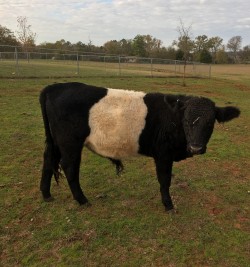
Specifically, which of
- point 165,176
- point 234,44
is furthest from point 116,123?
point 234,44

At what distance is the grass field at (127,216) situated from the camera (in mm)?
3779

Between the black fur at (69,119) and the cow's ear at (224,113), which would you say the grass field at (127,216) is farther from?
the cow's ear at (224,113)

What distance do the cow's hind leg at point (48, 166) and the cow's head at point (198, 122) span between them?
6.60 feet

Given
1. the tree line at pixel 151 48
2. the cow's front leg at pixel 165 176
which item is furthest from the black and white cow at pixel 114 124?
the tree line at pixel 151 48

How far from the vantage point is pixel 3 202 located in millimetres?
4910

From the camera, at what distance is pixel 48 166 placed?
16.2 ft

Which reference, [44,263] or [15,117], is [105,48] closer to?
[15,117]

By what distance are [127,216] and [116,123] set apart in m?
1.32

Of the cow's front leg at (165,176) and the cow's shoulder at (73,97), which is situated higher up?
the cow's shoulder at (73,97)

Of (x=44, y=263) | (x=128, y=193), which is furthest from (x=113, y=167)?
(x=44, y=263)

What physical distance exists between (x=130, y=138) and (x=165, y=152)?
1.72 ft

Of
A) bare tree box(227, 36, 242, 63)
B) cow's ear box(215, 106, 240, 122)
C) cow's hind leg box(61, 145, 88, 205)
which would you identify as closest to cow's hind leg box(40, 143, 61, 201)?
cow's hind leg box(61, 145, 88, 205)

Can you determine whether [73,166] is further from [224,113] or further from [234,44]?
[234,44]

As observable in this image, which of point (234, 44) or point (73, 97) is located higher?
point (234, 44)
